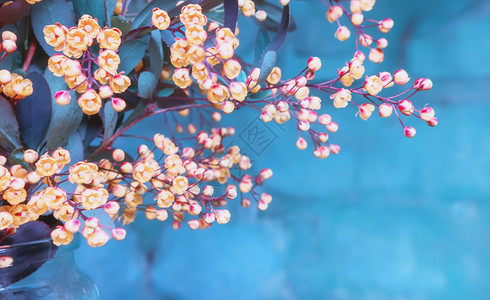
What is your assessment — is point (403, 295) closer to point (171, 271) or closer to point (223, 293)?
point (223, 293)

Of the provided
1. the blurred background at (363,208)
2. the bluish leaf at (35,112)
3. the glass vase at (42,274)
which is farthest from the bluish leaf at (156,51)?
the blurred background at (363,208)

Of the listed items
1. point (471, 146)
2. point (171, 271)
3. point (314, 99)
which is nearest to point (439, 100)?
point (471, 146)

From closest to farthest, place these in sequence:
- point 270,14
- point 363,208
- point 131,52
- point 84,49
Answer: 1. point 84,49
2. point 131,52
3. point 270,14
4. point 363,208

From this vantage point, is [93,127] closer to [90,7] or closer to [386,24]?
[90,7]

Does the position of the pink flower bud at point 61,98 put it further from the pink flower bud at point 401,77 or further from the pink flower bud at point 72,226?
the pink flower bud at point 401,77

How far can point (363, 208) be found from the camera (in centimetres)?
Result: 89

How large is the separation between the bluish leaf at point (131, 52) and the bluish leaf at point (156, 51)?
0.01 m

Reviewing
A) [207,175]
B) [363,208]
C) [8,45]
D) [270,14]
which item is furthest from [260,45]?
[363,208]

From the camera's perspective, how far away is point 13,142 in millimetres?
460

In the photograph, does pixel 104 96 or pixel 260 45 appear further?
pixel 260 45

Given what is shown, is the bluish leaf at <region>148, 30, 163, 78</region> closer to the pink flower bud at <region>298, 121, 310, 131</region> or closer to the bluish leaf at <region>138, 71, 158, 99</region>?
the bluish leaf at <region>138, 71, 158, 99</region>

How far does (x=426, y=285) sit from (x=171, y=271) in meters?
0.50

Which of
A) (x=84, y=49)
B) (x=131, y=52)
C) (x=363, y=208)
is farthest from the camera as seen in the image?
(x=363, y=208)

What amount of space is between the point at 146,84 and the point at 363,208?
1.79 feet
